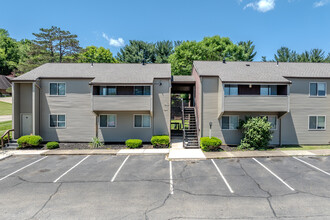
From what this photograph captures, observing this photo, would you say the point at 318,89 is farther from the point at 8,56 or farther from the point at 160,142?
the point at 8,56

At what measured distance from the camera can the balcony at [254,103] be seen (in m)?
14.5

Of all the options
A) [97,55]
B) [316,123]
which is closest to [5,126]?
[97,55]

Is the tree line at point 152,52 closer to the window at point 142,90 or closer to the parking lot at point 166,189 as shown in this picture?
the window at point 142,90

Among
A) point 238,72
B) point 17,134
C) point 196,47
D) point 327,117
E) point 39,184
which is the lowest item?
point 39,184

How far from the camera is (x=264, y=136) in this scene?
14344 millimetres

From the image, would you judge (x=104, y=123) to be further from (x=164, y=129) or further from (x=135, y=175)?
(x=135, y=175)

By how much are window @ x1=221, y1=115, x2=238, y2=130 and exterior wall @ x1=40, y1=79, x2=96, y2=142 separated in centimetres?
1160

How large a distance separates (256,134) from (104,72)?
14.5 m

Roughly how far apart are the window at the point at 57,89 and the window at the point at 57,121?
6.60 feet

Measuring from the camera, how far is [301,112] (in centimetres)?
1570

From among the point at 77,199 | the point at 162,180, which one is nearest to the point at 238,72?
the point at 162,180

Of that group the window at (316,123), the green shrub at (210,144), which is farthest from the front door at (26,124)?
the window at (316,123)

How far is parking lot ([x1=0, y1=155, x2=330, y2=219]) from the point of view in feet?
20.0

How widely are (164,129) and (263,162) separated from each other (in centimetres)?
807
